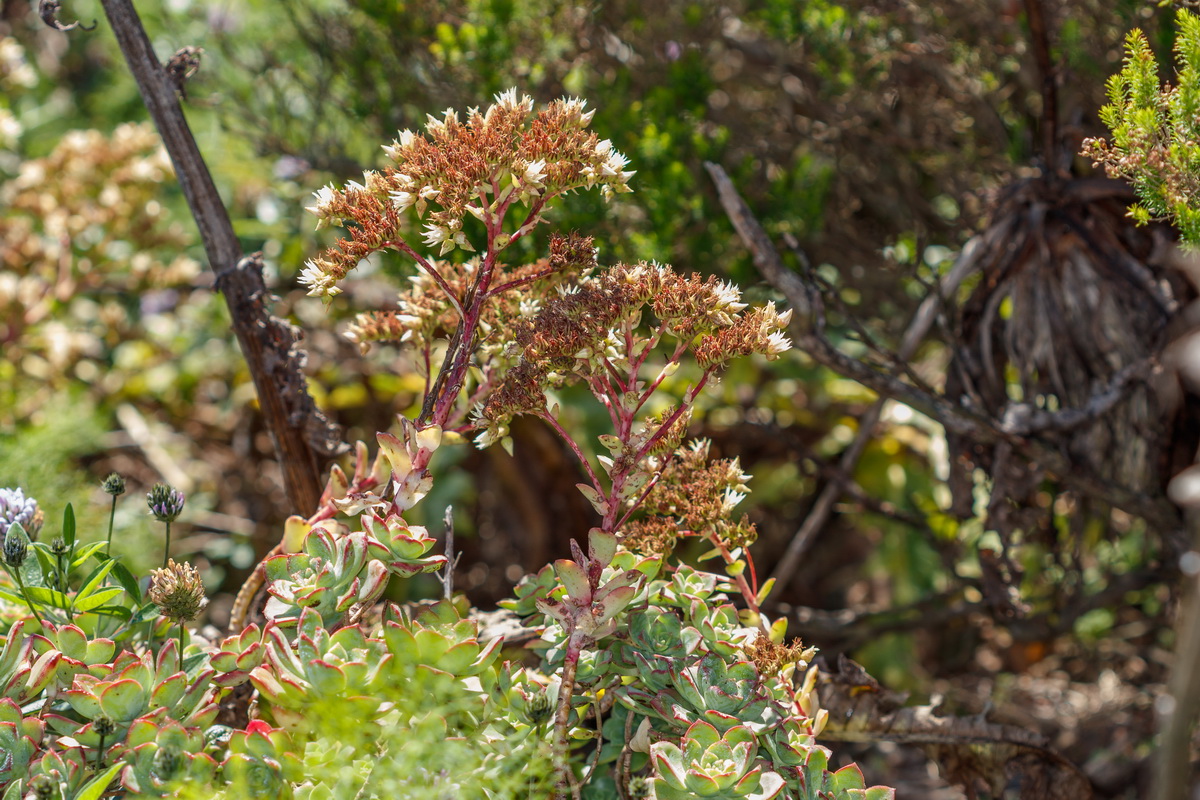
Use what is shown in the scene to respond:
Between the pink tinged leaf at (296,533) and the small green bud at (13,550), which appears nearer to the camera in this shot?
the small green bud at (13,550)

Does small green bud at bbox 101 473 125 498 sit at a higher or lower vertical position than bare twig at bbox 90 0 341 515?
lower

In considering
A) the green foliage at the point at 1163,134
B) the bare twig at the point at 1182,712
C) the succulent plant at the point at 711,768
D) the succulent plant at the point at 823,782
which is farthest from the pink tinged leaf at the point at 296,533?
the green foliage at the point at 1163,134

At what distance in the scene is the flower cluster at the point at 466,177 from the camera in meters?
0.89

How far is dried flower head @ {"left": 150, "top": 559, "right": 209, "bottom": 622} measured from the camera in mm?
906

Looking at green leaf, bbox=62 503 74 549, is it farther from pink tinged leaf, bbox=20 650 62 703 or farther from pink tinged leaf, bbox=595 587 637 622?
pink tinged leaf, bbox=595 587 637 622

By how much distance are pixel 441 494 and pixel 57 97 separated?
212 centimetres

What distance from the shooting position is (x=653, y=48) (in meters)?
1.84

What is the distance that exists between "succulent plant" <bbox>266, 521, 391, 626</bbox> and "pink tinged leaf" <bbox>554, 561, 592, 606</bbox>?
0.18 m

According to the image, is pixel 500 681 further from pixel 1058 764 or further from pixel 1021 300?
pixel 1021 300

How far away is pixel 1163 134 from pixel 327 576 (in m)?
1.03

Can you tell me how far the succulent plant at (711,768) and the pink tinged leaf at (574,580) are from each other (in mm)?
154

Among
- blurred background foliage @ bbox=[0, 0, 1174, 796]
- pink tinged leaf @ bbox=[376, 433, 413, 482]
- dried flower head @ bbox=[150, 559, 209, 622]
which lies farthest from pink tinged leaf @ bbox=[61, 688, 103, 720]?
blurred background foliage @ bbox=[0, 0, 1174, 796]

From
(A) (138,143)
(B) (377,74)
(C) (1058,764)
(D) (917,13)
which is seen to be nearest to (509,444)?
(C) (1058,764)

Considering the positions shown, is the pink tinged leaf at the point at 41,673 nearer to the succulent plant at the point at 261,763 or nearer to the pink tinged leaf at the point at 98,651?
the pink tinged leaf at the point at 98,651
